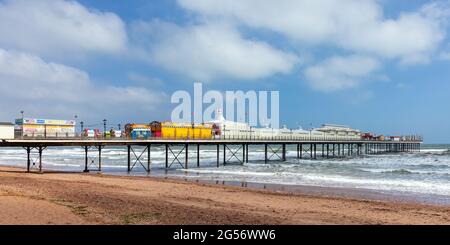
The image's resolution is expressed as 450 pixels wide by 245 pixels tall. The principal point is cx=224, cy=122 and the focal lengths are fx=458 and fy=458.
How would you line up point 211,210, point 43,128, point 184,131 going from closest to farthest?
1. point 211,210
2. point 43,128
3. point 184,131

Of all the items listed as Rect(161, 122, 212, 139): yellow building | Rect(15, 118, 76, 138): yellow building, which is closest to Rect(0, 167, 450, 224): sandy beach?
Rect(15, 118, 76, 138): yellow building

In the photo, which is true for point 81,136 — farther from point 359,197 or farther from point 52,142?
point 359,197

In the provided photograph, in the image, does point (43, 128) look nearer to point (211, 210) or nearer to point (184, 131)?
point (184, 131)

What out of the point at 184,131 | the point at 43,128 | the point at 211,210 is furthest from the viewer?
the point at 184,131

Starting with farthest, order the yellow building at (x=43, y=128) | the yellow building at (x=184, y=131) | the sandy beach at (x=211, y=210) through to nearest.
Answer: the yellow building at (x=184, y=131)
the yellow building at (x=43, y=128)
the sandy beach at (x=211, y=210)

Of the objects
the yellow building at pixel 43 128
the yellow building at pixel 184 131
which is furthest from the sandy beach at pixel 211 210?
the yellow building at pixel 184 131

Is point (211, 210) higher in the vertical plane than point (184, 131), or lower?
lower

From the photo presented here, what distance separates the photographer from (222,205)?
1631 cm

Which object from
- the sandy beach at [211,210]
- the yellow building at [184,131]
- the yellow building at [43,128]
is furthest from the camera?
the yellow building at [184,131]

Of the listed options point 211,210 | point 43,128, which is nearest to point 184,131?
point 43,128

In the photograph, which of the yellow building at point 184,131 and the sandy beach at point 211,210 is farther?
the yellow building at point 184,131

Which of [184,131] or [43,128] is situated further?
[184,131]

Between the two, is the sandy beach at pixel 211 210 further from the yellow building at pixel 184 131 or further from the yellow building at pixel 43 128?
the yellow building at pixel 184 131
